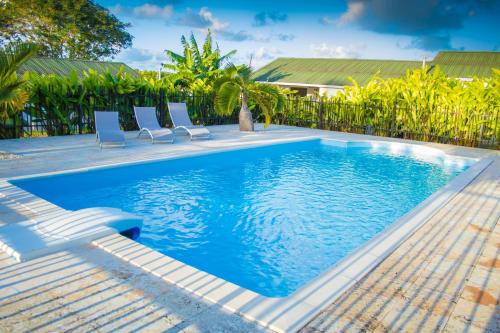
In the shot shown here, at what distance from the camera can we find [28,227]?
15.2 feet

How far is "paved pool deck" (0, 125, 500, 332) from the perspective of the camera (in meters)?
3.01

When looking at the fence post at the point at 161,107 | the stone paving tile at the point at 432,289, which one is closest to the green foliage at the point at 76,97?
the fence post at the point at 161,107

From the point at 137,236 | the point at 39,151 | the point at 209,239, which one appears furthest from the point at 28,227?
the point at 39,151

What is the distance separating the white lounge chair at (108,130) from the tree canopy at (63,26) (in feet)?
76.1

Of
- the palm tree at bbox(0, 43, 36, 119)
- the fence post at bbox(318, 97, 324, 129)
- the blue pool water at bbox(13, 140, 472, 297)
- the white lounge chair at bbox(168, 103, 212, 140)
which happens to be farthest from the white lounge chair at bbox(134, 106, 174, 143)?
the fence post at bbox(318, 97, 324, 129)

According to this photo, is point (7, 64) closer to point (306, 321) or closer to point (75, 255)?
point (75, 255)

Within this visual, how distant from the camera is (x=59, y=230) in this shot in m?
4.55

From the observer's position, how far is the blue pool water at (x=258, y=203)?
5.29m

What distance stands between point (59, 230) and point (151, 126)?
27.6 ft

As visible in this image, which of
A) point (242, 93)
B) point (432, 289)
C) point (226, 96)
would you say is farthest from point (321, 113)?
→ point (432, 289)

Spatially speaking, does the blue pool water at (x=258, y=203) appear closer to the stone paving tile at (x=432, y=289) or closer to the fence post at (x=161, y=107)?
the stone paving tile at (x=432, y=289)

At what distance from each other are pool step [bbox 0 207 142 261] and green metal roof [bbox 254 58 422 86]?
27.1m

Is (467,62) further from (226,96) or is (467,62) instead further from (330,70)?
(226,96)

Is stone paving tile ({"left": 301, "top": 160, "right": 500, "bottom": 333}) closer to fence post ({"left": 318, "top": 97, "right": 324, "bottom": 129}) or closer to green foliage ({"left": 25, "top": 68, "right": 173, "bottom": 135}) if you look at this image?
green foliage ({"left": 25, "top": 68, "right": 173, "bottom": 135})
